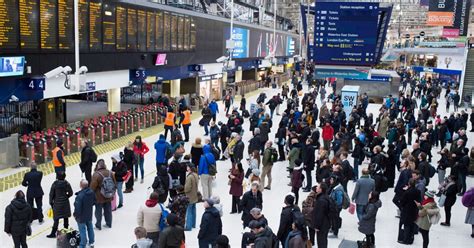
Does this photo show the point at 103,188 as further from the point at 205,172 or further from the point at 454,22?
the point at 454,22

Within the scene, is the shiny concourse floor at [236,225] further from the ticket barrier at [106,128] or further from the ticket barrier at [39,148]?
the ticket barrier at [106,128]

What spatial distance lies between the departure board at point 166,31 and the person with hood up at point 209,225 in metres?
18.1

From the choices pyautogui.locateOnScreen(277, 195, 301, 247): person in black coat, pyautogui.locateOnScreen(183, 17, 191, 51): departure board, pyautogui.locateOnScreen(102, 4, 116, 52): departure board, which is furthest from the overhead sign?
pyautogui.locateOnScreen(277, 195, 301, 247): person in black coat

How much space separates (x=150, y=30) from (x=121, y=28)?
262 centimetres

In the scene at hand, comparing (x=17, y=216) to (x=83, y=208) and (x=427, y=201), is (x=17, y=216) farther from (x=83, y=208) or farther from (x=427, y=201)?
(x=427, y=201)

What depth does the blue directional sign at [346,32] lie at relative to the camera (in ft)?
73.4

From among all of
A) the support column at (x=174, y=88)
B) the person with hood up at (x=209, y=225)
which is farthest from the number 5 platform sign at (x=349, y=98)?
the person with hood up at (x=209, y=225)

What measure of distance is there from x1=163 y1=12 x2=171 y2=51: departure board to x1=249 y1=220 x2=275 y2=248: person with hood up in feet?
62.8

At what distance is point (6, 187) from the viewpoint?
12.6 m

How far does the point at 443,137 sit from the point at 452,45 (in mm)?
36045

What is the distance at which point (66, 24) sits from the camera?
16.7m

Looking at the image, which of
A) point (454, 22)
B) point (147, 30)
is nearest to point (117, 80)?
point (147, 30)

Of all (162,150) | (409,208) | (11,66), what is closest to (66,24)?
(11,66)

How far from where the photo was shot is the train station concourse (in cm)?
857
